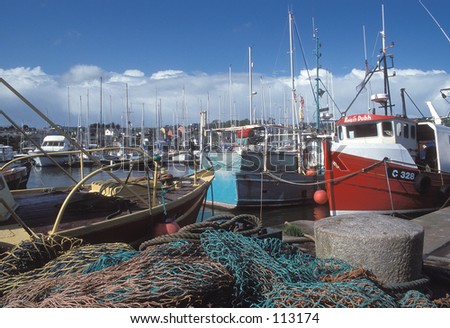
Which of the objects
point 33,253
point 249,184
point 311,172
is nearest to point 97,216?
point 33,253

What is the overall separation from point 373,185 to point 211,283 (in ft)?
32.4

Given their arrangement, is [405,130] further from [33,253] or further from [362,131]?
[33,253]

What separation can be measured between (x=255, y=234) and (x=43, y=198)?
16.2ft

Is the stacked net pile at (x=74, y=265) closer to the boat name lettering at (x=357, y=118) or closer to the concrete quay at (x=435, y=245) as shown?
the concrete quay at (x=435, y=245)

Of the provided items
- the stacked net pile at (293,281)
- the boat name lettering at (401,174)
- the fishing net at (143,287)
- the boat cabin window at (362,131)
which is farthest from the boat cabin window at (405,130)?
the fishing net at (143,287)

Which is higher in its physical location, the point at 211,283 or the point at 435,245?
the point at 211,283

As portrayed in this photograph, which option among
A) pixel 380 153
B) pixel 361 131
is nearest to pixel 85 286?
pixel 380 153

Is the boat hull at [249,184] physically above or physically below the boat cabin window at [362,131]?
below

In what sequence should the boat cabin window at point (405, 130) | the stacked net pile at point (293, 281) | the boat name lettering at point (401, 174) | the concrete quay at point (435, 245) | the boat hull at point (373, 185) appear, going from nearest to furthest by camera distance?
the stacked net pile at point (293, 281) < the concrete quay at point (435, 245) < the boat hull at point (373, 185) < the boat name lettering at point (401, 174) < the boat cabin window at point (405, 130)

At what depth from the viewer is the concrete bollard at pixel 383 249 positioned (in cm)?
323

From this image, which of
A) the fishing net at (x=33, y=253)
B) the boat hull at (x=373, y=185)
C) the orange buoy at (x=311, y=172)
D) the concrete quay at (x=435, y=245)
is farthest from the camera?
the orange buoy at (x=311, y=172)

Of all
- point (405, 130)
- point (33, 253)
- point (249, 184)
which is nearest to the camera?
point (33, 253)

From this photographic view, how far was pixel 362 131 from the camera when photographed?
1282 cm
